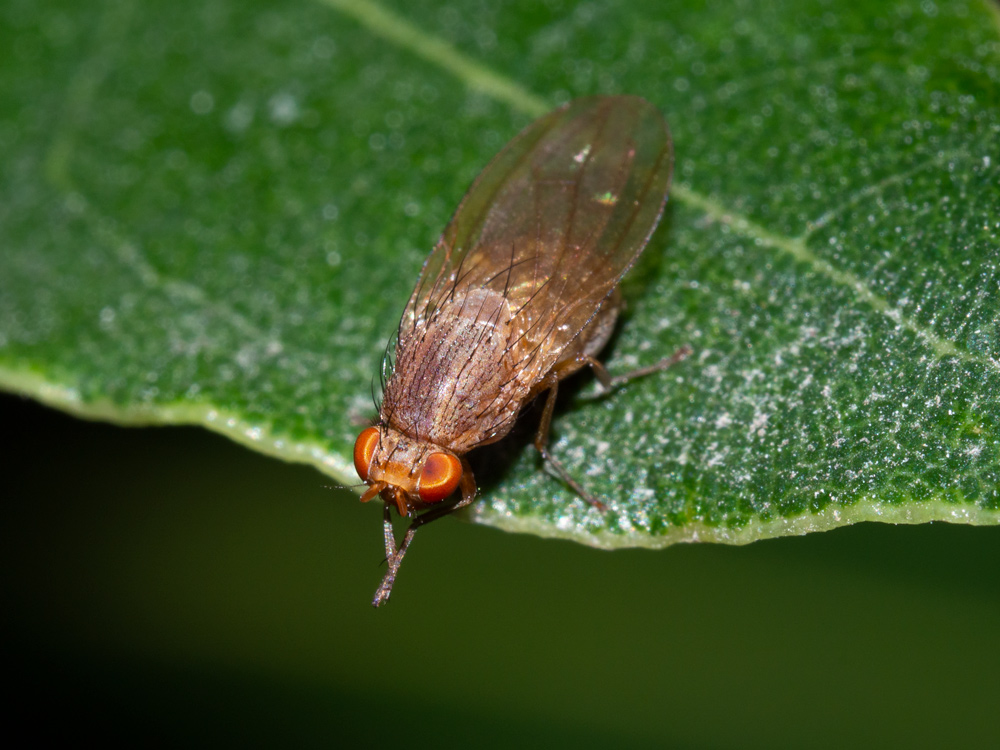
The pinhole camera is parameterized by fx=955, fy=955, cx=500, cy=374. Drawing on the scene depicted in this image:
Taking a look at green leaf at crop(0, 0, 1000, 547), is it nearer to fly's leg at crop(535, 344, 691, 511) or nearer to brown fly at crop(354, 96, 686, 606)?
fly's leg at crop(535, 344, 691, 511)

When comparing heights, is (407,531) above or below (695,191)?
below

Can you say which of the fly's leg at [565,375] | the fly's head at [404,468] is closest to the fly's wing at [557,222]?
the fly's leg at [565,375]

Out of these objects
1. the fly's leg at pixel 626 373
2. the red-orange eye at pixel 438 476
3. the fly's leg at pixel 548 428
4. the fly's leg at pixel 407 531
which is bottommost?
the fly's leg at pixel 407 531

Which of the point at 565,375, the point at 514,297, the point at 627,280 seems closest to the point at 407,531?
the point at 565,375

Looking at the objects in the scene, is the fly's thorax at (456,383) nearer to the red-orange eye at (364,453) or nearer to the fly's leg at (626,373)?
the red-orange eye at (364,453)

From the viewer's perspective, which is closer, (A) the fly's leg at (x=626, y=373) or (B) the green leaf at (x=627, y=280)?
(B) the green leaf at (x=627, y=280)

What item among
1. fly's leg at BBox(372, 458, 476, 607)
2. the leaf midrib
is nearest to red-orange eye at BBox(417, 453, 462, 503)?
fly's leg at BBox(372, 458, 476, 607)

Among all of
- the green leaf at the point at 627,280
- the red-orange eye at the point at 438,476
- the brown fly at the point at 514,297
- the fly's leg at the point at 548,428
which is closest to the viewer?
the green leaf at the point at 627,280

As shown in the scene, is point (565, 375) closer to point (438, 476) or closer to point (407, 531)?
point (438, 476)
